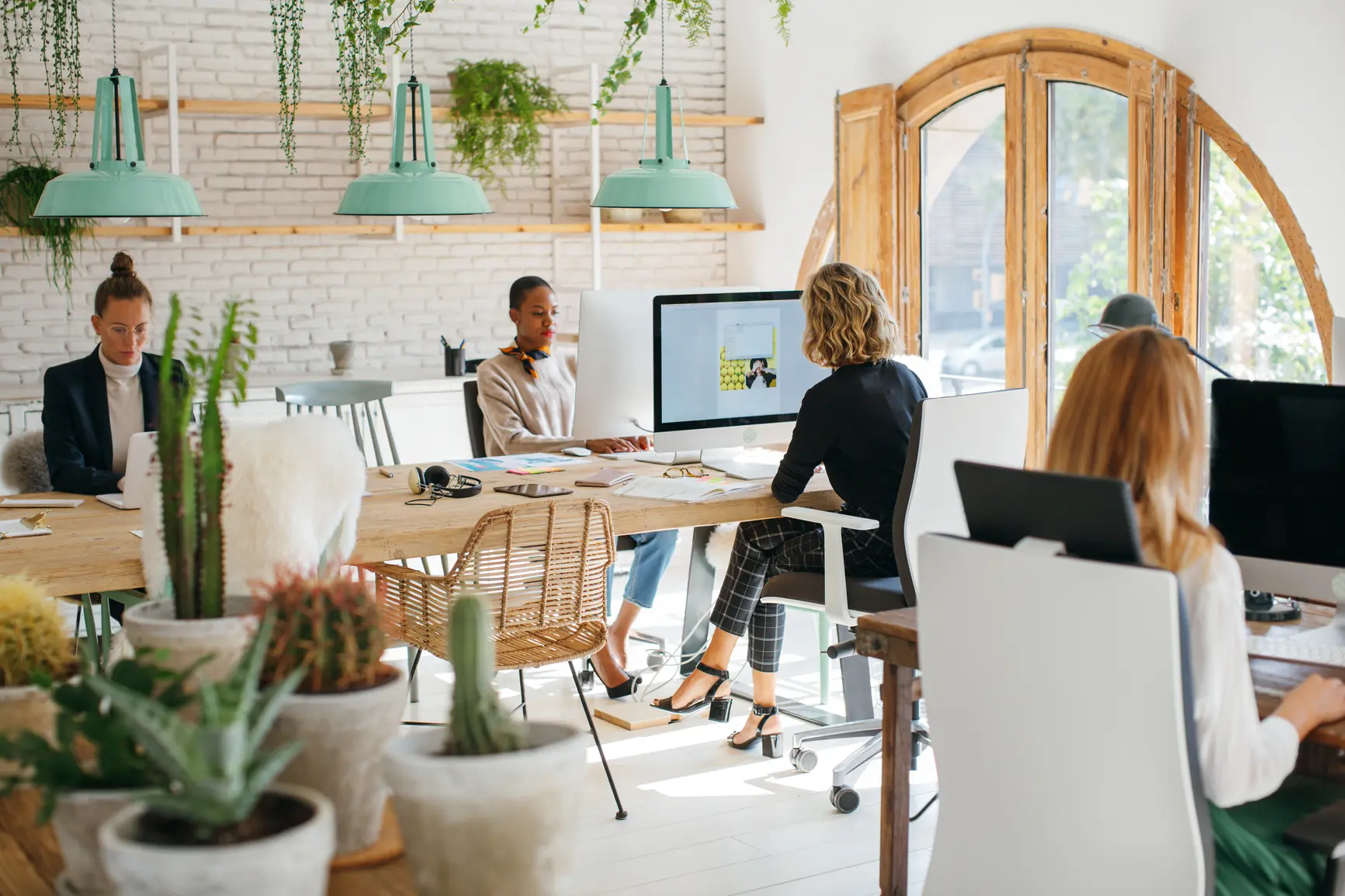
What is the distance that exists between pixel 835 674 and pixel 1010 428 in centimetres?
153

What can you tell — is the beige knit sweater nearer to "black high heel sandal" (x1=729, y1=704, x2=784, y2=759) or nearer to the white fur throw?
"black high heel sandal" (x1=729, y1=704, x2=784, y2=759)

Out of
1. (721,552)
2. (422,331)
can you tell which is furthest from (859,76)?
(721,552)

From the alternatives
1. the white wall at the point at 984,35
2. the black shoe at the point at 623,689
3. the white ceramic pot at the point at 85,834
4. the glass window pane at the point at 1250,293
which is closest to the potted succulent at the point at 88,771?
the white ceramic pot at the point at 85,834

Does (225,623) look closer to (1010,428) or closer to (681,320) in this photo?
(1010,428)

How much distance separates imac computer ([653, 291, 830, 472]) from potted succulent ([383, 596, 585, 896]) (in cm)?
294

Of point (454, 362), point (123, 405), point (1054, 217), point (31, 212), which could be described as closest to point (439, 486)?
point (123, 405)

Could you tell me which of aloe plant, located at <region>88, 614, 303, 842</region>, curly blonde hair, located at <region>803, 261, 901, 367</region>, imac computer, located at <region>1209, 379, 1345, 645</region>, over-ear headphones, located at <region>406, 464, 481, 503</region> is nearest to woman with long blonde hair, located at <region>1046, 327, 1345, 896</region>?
imac computer, located at <region>1209, 379, 1345, 645</region>

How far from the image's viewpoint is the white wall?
4.32 meters

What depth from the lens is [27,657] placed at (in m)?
1.33

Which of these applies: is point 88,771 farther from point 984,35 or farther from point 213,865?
point 984,35

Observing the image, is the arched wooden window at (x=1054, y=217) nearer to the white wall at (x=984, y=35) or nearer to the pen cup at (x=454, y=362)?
the white wall at (x=984, y=35)

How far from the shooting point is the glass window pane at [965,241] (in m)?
5.91

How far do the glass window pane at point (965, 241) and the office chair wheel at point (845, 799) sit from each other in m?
2.86

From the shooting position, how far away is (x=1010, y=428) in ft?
11.4
